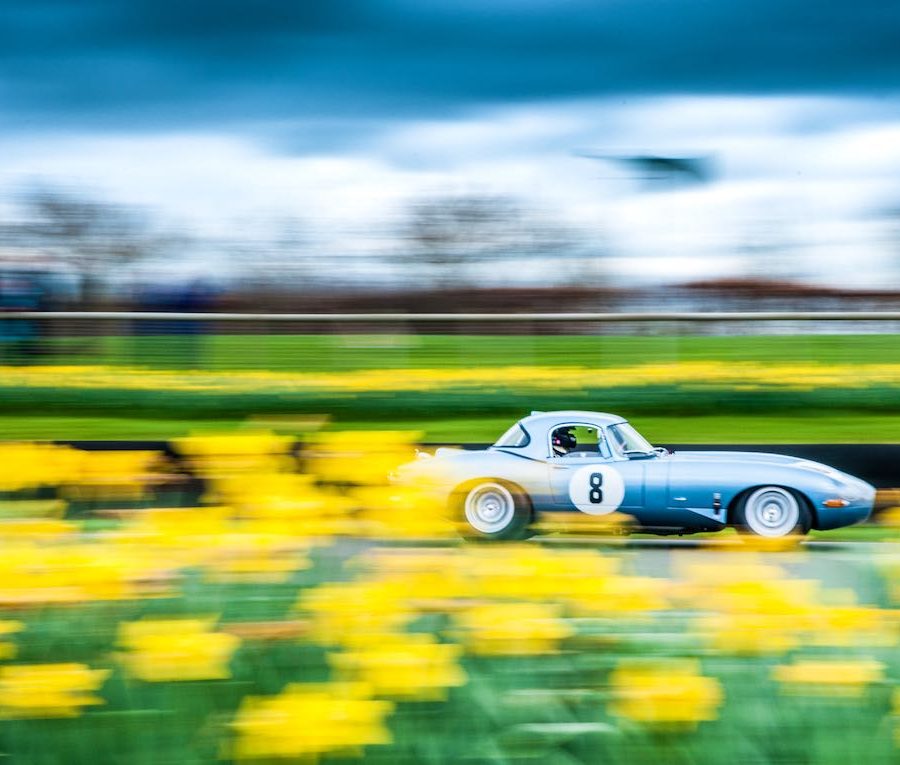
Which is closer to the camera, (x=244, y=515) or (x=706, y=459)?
(x=244, y=515)

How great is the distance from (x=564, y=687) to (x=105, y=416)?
6.86 m

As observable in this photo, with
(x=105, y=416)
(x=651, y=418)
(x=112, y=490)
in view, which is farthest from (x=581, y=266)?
Result: (x=112, y=490)

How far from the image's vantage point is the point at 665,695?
57.8 inches

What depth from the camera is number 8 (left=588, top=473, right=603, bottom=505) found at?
500cm

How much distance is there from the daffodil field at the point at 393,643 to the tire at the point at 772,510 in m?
3.20

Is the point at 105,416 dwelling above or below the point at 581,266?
below

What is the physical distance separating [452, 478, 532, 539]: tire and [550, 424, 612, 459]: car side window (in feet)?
1.56

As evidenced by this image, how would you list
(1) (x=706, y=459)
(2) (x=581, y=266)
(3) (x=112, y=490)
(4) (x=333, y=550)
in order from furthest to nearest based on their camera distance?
(2) (x=581, y=266), (1) (x=706, y=459), (3) (x=112, y=490), (4) (x=333, y=550)

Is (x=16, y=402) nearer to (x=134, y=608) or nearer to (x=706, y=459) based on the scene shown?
(x=706, y=459)

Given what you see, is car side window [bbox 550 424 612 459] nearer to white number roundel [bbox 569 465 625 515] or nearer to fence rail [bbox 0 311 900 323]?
white number roundel [bbox 569 465 625 515]

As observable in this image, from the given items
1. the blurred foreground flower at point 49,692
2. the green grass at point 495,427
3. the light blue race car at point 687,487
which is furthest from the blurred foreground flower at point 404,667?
the green grass at point 495,427

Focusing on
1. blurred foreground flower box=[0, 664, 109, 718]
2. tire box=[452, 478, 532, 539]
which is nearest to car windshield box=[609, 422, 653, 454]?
tire box=[452, 478, 532, 539]

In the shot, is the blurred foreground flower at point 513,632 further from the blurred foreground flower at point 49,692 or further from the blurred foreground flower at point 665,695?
the blurred foreground flower at point 49,692

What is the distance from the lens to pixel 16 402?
25.8 feet
